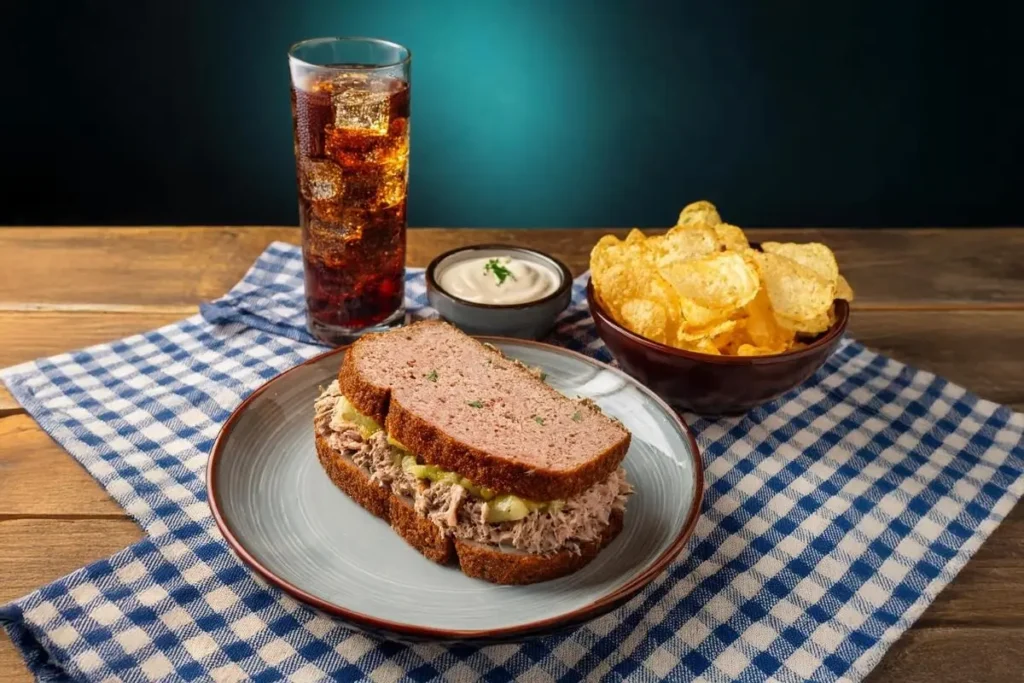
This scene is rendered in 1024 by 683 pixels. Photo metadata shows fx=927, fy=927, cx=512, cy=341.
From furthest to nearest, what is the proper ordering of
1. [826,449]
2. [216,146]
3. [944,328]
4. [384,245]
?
[216,146] → [944,328] → [384,245] → [826,449]

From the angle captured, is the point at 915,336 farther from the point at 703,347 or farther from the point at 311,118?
the point at 311,118

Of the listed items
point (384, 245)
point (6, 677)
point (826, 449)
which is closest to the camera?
point (6, 677)

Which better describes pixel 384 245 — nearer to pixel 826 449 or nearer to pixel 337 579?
pixel 337 579

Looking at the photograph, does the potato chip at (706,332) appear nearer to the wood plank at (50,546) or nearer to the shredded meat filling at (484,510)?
the shredded meat filling at (484,510)

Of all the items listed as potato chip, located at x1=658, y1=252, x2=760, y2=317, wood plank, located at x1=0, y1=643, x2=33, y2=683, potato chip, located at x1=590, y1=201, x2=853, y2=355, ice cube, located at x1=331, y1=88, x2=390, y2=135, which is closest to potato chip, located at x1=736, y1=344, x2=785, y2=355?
potato chip, located at x1=590, y1=201, x2=853, y2=355

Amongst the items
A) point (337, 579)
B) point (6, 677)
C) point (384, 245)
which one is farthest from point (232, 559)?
point (384, 245)

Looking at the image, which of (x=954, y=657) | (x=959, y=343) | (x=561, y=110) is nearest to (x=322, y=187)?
(x=954, y=657)

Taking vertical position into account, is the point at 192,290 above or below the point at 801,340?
below
